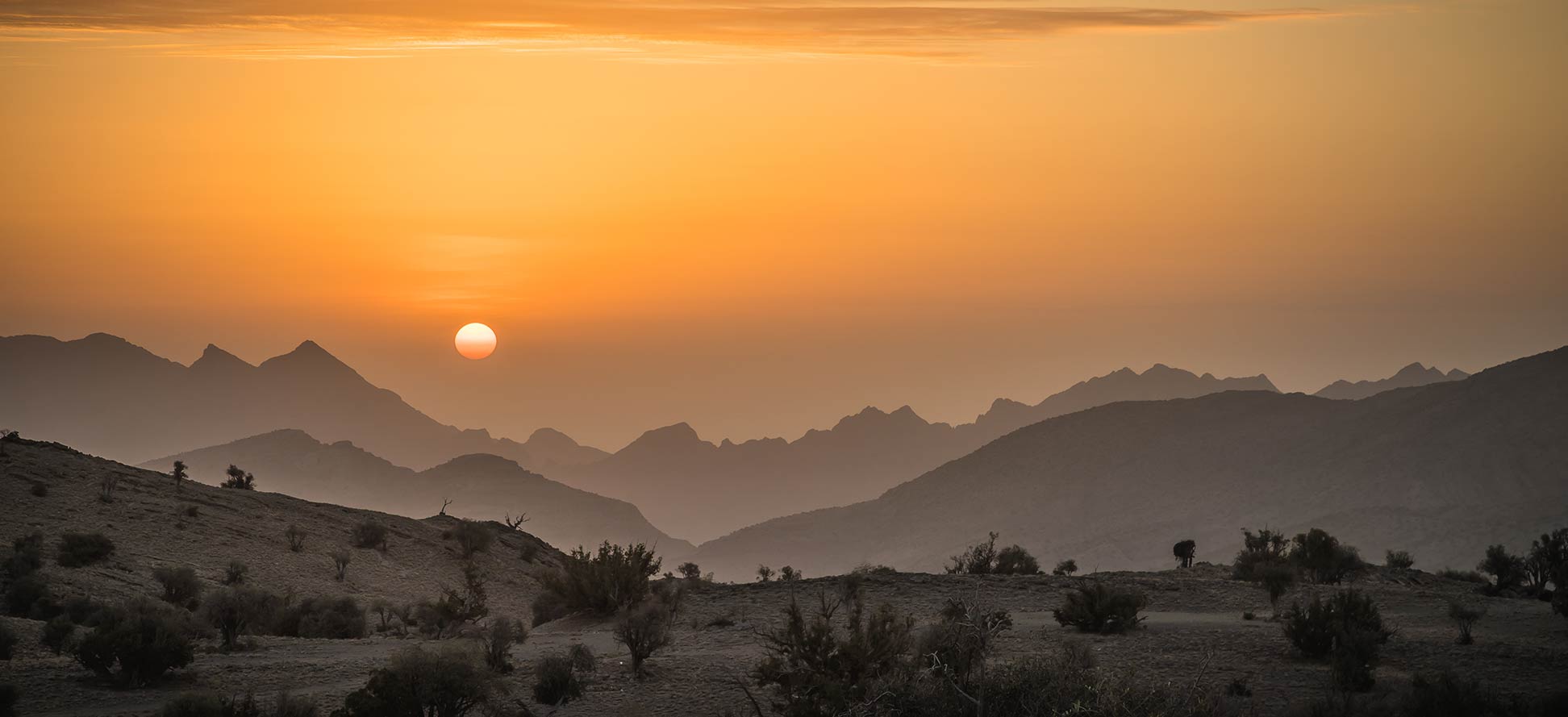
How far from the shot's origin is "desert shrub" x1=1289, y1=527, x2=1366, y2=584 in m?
41.0

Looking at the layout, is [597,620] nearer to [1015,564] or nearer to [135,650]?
[135,650]

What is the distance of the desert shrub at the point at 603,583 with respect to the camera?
108 ft

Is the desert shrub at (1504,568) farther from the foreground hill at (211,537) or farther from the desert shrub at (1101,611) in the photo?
the foreground hill at (211,537)

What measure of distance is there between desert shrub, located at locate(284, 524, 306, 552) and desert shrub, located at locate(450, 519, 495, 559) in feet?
21.3

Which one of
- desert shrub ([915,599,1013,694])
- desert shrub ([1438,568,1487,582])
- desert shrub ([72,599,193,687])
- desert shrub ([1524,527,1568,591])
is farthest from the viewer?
desert shrub ([1438,568,1487,582])

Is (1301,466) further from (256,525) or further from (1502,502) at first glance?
(256,525)

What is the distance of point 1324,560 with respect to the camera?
4147 cm

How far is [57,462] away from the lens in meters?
49.6

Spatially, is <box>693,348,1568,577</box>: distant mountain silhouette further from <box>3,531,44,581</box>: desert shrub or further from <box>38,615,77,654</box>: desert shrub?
<box>38,615,77,654</box>: desert shrub

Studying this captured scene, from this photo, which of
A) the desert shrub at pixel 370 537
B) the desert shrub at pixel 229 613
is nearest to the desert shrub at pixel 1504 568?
the desert shrub at pixel 229 613

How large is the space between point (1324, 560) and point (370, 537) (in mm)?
35679

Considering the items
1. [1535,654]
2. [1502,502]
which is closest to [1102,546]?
[1502,502]

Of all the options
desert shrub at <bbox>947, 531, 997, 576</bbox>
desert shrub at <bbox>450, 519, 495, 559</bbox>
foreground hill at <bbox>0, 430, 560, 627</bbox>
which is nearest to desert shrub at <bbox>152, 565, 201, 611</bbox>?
foreground hill at <bbox>0, 430, 560, 627</bbox>

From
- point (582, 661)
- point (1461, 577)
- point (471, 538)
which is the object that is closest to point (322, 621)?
point (582, 661)
